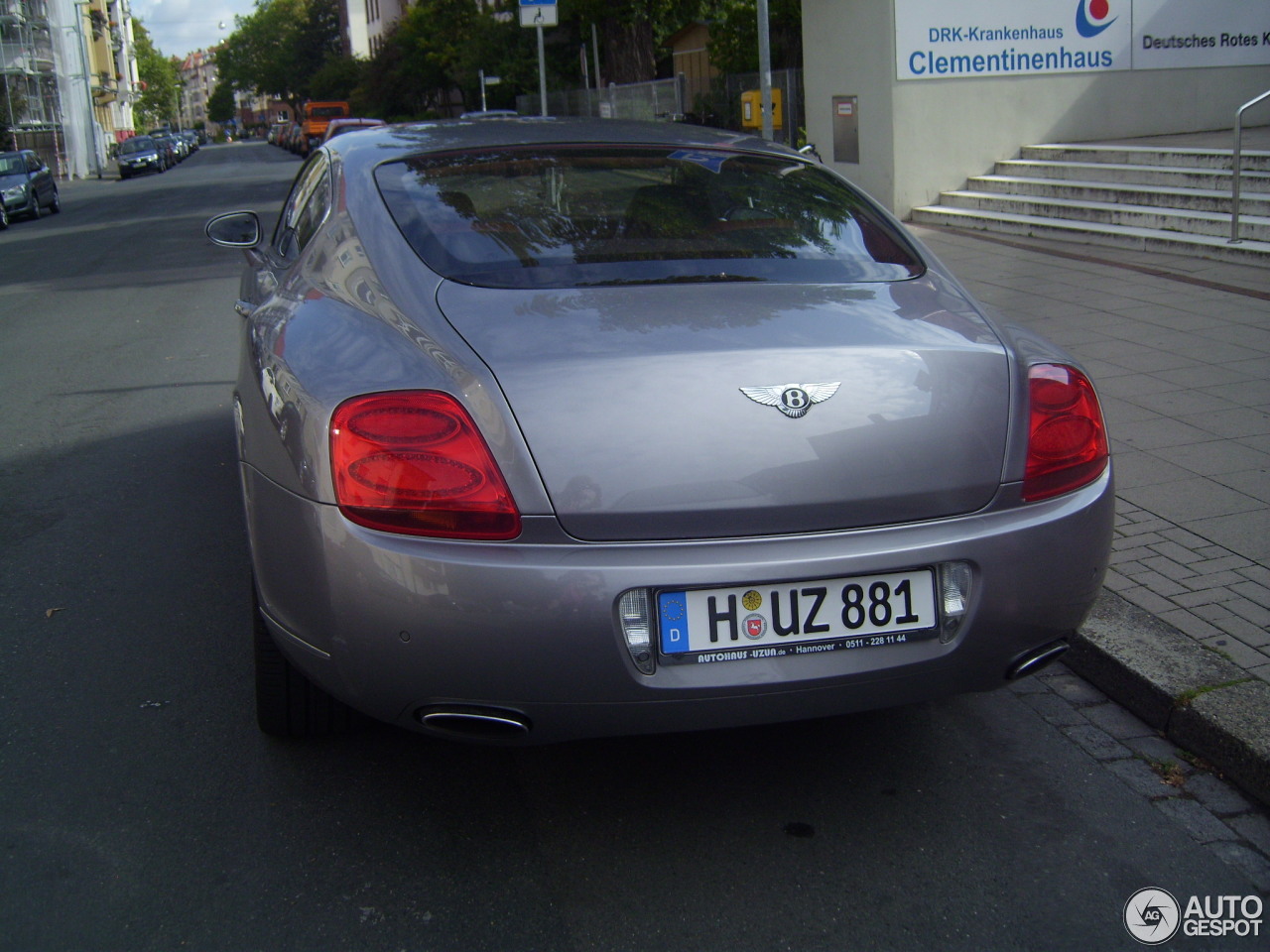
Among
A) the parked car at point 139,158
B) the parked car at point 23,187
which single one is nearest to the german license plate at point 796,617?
the parked car at point 23,187

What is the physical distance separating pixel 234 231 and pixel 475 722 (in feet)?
11.1

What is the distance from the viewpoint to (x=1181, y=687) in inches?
128

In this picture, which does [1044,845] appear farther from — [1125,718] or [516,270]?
[516,270]

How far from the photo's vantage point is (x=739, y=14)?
26281 mm

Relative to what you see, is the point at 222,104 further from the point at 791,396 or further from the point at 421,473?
the point at 791,396

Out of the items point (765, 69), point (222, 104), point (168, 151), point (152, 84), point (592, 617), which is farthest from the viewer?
point (222, 104)

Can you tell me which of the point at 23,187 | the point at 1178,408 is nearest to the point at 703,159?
the point at 1178,408

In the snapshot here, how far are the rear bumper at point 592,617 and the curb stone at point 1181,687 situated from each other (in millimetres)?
687

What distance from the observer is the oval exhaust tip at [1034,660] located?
8.91ft

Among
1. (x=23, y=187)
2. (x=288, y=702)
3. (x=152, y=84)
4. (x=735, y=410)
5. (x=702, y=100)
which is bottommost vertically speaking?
(x=288, y=702)

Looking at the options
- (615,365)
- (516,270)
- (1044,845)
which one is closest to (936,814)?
(1044,845)

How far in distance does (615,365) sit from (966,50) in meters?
14.1
